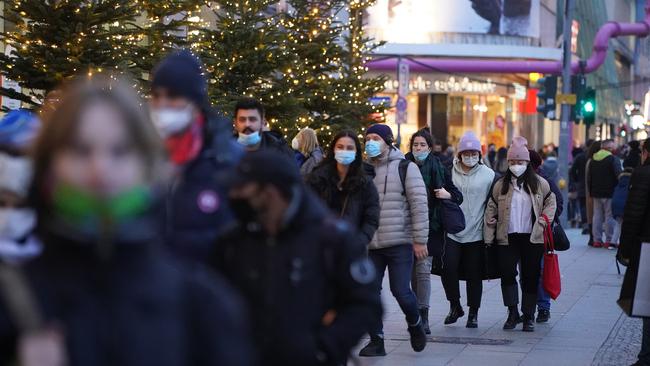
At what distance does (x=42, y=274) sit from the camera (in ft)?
9.69

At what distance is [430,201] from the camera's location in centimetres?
1337

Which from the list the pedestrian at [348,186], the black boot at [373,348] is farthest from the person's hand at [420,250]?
the pedestrian at [348,186]

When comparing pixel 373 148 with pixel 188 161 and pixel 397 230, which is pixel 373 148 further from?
pixel 188 161

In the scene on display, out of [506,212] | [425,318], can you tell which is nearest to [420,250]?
[425,318]

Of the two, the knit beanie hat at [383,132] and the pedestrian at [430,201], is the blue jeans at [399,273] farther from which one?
the pedestrian at [430,201]

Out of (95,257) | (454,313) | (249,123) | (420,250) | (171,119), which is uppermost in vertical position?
(171,119)

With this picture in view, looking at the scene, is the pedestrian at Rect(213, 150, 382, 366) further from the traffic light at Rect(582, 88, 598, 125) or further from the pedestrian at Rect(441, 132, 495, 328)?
the traffic light at Rect(582, 88, 598, 125)

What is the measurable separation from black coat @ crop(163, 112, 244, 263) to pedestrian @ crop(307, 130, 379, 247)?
5.20m

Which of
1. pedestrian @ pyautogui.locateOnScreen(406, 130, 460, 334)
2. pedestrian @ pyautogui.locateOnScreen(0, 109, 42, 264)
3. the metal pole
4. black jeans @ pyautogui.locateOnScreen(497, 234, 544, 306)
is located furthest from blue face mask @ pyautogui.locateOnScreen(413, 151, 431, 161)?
the metal pole

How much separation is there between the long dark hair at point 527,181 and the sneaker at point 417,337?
2.74 metres

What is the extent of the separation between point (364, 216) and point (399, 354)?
6.66ft

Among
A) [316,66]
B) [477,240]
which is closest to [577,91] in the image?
[316,66]

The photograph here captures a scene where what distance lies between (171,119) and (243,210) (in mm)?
368

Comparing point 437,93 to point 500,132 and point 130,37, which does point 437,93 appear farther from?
point 130,37
